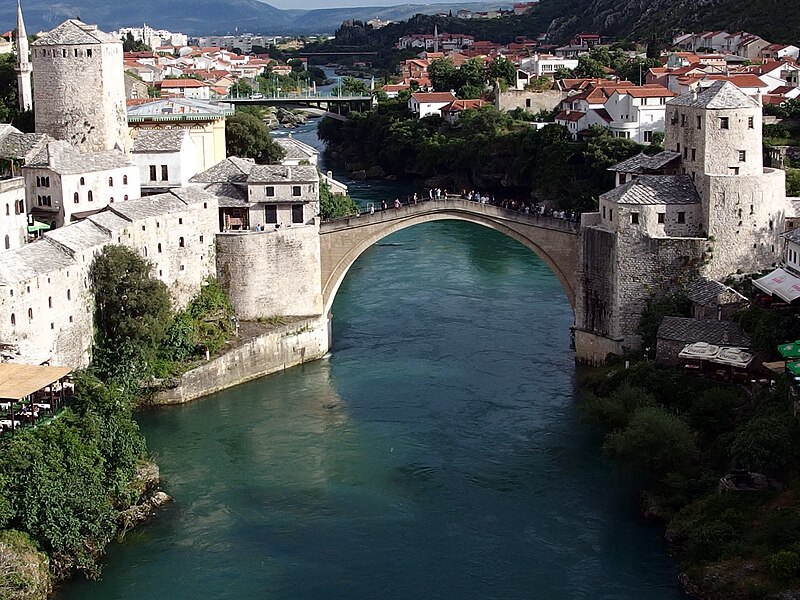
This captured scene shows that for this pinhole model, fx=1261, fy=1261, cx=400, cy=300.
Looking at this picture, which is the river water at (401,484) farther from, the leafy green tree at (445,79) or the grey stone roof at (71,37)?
the leafy green tree at (445,79)

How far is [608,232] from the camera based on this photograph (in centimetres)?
3114

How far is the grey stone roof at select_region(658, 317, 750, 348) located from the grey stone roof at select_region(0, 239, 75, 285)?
524 inches

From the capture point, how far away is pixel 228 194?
34.6 meters

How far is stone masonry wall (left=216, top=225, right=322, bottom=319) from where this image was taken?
1305 inches

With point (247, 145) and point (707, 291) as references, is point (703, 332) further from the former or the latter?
point (247, 145)

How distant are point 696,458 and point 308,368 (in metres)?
11.8

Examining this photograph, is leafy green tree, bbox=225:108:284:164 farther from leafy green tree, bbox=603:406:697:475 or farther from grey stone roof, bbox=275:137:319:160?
leafy green tree, bbox=603:406:697:475

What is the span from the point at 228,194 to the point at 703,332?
13.8m

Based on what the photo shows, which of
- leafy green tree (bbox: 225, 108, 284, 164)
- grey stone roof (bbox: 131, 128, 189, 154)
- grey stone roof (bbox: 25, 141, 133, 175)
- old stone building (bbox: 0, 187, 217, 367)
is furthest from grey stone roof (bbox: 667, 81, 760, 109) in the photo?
leafy green tree (bbox: 225, 108, 284, 164)

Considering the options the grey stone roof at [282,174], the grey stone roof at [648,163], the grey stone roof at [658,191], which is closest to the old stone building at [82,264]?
the grey stone roof at [282,174]

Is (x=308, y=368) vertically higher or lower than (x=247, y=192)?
lower

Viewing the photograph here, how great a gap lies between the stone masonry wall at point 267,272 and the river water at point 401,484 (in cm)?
182

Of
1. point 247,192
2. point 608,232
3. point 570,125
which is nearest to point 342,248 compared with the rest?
point 247,192

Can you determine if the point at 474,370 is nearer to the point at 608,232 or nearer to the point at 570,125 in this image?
the point at 608,232
